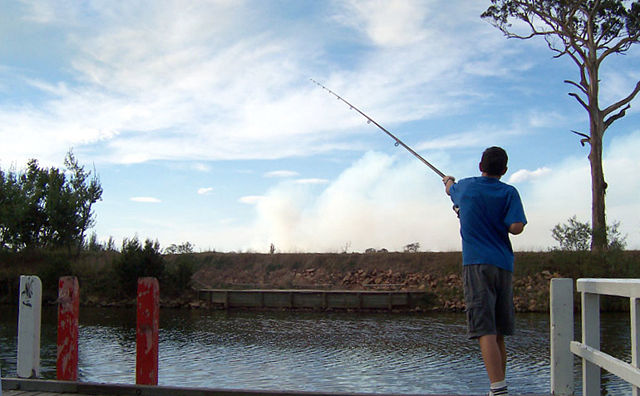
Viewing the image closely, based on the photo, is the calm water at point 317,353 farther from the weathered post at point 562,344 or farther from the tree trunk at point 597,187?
the tree trunk at point 597,187

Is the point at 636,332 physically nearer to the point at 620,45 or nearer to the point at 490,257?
the point at 490,257

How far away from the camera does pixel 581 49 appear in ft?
106

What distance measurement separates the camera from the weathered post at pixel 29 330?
232 inches

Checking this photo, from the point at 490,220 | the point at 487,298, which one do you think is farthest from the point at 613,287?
the point at 490,220

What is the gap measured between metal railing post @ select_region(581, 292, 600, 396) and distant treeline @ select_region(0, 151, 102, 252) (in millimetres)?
38409

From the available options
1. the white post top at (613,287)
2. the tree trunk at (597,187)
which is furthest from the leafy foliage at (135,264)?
the white post top at (613,287)

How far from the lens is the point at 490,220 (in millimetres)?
4371

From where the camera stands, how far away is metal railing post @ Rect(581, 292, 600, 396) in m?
4.11

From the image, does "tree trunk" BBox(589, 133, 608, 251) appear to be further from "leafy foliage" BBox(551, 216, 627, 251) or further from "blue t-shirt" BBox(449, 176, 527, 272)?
"blue t-shirt" BBox(449, 176, 527, 272)

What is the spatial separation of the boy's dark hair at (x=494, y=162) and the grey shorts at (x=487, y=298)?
0.73m

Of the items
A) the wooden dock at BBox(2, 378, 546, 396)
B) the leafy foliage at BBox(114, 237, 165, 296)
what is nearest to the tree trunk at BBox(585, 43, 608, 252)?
the leafy foliage at BBox(114, 237, 165, 296)

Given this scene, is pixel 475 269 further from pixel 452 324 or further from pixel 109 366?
pixel 452 324

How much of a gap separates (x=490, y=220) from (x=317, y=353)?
9.96 meters

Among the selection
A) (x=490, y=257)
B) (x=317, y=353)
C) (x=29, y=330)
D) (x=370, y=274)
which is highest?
(x=490, y=257)
